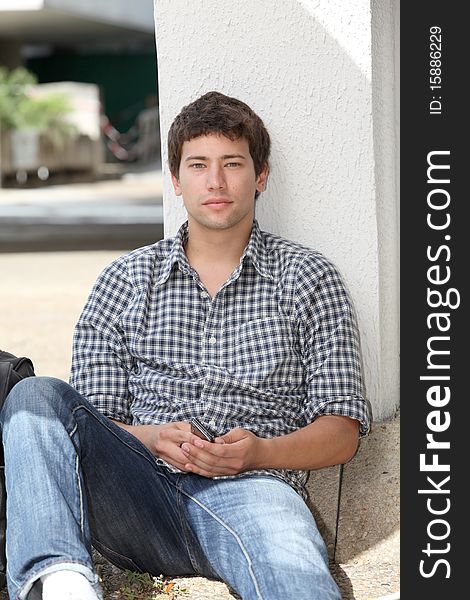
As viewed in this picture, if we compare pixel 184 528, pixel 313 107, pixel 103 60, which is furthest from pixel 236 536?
pixel 103 60

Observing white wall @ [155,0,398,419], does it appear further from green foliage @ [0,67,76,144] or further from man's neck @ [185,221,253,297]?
green foliage @ [0,67,76,144]

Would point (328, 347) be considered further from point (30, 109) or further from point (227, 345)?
point (30, 109)

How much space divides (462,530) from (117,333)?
108 cm

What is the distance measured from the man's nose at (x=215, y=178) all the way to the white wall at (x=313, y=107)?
58 cm

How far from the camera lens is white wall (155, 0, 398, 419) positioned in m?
3.51

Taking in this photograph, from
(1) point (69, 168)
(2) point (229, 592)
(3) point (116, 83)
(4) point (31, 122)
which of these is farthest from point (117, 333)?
(3) point (116, 83)

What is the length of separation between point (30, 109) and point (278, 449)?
65.6 feet

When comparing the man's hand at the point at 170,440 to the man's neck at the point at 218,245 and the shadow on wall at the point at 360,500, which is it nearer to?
the man's neck at the point at 218,245

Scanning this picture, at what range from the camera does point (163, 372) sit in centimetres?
304

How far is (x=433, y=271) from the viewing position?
3100 mm

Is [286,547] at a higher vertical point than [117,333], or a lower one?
lower

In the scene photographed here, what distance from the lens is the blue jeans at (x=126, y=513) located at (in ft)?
8.19

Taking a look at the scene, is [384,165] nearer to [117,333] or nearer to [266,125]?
[266,125]

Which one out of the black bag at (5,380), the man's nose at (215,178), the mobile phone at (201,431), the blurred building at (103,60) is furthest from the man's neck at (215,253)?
the blurred building at (103,60)
